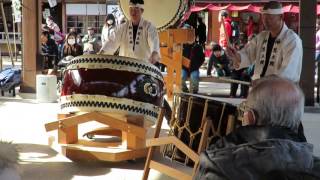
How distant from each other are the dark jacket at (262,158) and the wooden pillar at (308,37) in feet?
16.9

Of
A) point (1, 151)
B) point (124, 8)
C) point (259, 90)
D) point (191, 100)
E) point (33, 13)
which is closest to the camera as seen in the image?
point (259, 90)

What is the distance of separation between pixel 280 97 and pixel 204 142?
1008mm

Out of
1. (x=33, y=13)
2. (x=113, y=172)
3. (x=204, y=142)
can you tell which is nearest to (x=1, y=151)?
(x=204, y=142)


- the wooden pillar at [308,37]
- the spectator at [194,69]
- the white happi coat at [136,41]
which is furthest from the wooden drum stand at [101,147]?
the spectator at [194,69]

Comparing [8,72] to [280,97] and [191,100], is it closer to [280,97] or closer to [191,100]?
[191,100]

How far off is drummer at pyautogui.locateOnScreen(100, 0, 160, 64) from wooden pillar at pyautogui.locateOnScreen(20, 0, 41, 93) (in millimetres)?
3490

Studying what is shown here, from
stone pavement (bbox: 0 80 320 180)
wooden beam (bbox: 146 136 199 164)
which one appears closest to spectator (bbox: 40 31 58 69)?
stone pavement (bbox: 0 80 320 180)

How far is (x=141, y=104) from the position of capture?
3.92 meters

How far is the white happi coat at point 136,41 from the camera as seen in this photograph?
450cm

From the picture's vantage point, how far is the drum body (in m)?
2.76

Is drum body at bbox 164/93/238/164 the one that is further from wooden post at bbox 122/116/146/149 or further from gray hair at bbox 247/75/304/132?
gray hair at bbox 247/75/304/132

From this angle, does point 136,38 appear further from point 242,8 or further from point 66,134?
point 242,8

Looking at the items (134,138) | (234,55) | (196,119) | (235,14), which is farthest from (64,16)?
(196,119)

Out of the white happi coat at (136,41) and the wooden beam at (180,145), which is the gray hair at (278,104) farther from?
the white happi coat at (136,41)
